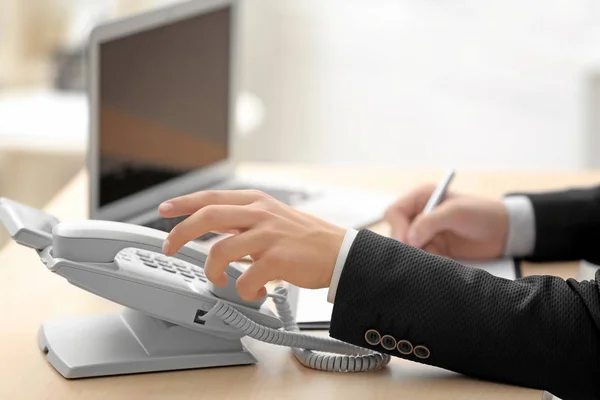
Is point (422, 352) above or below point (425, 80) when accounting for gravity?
below

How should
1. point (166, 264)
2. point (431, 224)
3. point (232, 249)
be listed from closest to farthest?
point (232, 249)
point (166, 264)
point (431, 224)

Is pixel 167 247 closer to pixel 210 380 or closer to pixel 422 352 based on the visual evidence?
pixel 210 380

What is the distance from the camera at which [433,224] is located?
1278 mm

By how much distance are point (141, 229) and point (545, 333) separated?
392 millimetres

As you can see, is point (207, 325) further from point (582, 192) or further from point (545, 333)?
point (582, 192)

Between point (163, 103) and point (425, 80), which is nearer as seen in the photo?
point (163, 103)

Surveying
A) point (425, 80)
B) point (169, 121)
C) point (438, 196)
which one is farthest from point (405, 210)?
point (425, 80)

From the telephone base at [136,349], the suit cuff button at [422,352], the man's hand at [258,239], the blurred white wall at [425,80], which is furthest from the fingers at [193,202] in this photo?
the blurred white wall at [425,80]

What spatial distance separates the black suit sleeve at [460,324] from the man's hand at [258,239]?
0.03 m

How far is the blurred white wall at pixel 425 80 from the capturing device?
297cm

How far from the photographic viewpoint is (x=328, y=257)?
0.93 meters

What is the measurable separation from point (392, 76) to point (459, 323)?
2.22 m

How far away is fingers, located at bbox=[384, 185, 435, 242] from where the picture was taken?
1.33 metres

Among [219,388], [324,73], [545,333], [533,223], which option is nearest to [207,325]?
[219,388]
